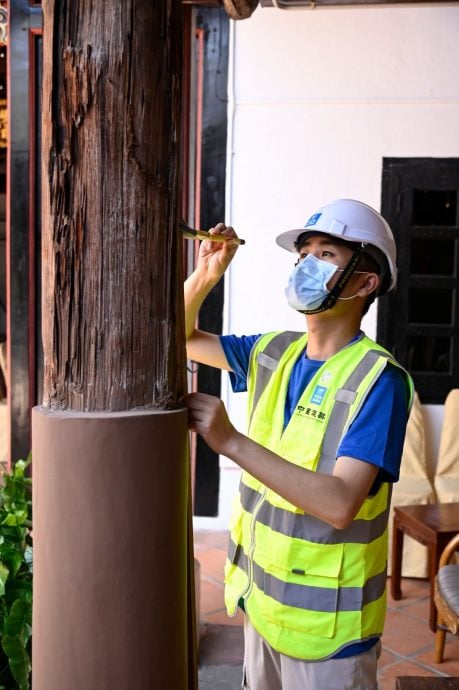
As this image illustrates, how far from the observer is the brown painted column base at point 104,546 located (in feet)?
3.90

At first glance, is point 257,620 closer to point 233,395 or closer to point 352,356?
point 352,356

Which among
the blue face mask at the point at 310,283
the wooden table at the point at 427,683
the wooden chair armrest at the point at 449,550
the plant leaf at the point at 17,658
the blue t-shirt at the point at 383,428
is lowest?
the wooden chair armrest at the point at 449,550

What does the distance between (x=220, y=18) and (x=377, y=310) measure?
1.98 m

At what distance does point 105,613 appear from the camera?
120cm

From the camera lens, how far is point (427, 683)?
2037 millimetres

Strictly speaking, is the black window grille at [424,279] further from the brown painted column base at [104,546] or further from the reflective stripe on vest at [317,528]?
the brown painted column base at [104,546]

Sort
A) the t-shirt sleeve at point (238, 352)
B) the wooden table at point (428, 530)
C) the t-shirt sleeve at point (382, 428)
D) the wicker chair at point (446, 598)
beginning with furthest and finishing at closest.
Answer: the wooden table at point (428, 530) < the wicker chair at point (446, 598) < the t-shirt sleeve at point (238, 352) < the t-shirt sleeve at point (382, 428)

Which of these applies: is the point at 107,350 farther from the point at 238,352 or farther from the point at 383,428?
the point at 238,352

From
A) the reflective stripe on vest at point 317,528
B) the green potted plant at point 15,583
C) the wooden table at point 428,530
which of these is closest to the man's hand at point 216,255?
the reflective stripe on vest at point 317,528

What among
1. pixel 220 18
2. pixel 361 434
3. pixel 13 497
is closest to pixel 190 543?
pixel 361 434

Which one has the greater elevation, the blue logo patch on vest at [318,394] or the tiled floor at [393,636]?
the blue logo patch on vest at [318,394]

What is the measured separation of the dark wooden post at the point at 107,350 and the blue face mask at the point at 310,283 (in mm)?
600

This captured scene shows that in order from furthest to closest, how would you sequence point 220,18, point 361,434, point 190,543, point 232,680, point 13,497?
point 220,18 < point 232,680 < point 13,497 < point 361,434 < point 190,543

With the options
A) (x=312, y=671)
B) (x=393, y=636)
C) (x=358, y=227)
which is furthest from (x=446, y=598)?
(x=358, y=227)
